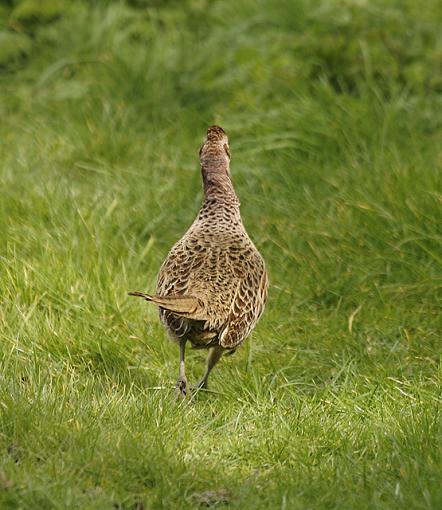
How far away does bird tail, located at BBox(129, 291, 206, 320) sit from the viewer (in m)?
5.17

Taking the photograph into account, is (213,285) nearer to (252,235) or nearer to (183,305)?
(183,305)

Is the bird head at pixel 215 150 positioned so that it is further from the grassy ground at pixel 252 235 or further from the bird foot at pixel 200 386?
the bird foot at pixel 200 386

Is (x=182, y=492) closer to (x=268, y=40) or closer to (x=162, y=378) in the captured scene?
(x=162, y=378)

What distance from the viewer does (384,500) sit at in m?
4.43

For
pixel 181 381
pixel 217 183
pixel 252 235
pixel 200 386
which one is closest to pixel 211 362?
pixel 200 386

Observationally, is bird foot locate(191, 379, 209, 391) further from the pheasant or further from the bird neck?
the bird neck

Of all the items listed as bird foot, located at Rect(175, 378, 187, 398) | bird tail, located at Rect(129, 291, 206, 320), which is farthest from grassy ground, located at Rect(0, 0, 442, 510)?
bird tail, located at Rect(129, 291, 206, 320)

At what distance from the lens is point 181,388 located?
556 cm

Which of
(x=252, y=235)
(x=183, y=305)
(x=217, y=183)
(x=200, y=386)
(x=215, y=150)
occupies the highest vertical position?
(x=215, y=150)

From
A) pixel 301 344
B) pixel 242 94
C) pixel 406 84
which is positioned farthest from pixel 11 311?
pixel 406 84

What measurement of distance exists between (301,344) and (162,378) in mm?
815

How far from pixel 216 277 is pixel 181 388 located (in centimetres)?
52

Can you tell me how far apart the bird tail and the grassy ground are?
385 millimetres

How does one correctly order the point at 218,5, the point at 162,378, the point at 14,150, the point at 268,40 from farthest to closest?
the point at 218,5 < the point at 268,40 < the point at 14,150 < the point at 162,378
